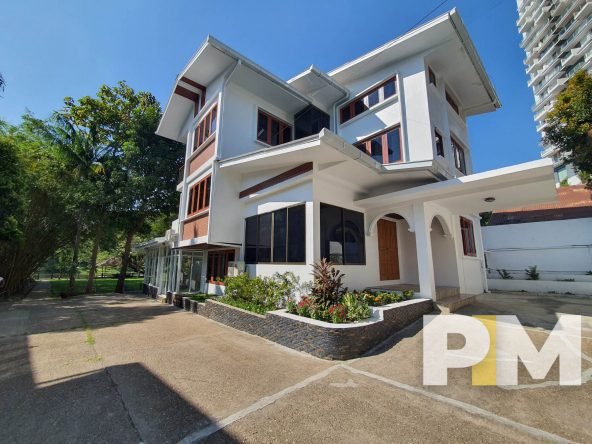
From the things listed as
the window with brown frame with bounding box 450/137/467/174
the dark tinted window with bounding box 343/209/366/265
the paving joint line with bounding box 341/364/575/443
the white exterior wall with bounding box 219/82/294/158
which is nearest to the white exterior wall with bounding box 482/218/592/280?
the window with brown frame with bounding box 450/137/467/174

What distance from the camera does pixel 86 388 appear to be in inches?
159

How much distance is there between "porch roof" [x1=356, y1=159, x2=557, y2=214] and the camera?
6234 mm

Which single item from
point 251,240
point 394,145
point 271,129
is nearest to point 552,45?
point 394,145

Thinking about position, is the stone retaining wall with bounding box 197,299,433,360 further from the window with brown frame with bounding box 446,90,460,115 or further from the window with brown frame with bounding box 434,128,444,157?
the window with brown frame with bounding box 446,90,460,115

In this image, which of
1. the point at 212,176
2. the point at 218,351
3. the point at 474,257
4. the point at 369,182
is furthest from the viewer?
the point at 474,257

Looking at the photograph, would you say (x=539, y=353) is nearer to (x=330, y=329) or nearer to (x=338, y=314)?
(x=338, y=314)

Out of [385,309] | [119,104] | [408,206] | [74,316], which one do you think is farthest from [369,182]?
[119,104]

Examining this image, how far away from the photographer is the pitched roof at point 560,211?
16544mm

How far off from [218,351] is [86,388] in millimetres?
2352

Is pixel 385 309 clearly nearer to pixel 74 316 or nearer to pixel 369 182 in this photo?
pixel 369 182

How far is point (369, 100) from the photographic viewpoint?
1145 centimetres

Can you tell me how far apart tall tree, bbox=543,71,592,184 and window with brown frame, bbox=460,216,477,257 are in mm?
7726

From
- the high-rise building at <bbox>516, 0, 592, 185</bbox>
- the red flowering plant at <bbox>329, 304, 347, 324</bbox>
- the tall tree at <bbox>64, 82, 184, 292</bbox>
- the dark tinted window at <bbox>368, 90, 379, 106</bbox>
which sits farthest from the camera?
the high-rise building at <bbox>516, 0, 592, 185</bbox>

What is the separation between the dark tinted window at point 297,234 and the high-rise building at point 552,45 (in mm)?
44514
